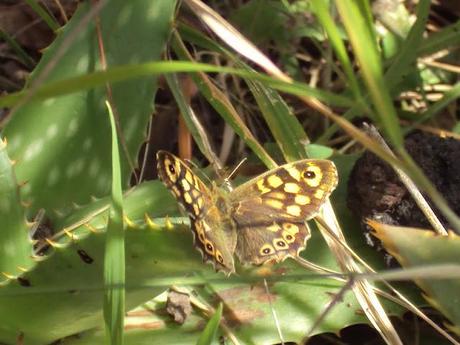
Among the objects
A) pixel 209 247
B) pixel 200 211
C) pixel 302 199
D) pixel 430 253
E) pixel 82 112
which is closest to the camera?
pixel 430 253

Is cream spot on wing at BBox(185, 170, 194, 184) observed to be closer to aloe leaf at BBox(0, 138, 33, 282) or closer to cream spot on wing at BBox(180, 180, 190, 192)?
cream spot on wing at BBox(180, 180, 190, 192)

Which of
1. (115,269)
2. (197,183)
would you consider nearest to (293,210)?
(197,183)

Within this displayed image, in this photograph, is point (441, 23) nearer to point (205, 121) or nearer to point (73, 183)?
point (205, 121)

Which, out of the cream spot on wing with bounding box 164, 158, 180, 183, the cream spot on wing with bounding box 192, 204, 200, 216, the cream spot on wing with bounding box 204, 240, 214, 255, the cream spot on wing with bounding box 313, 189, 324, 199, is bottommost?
the cream spot on wing with bounding box 313, 189, 324, 199

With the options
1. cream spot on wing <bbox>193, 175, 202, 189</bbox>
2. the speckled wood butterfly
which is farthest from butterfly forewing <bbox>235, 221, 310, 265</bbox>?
cream spot on wing <bbox>193, 175, 202, 189</bbox>

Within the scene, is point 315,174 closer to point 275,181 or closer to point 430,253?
point 275,181

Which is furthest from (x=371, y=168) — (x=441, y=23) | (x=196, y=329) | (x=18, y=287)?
(x=441, y=23)

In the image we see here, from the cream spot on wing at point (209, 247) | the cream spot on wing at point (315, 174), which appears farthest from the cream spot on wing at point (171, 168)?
the cream spot on wing at point (315, 174)
